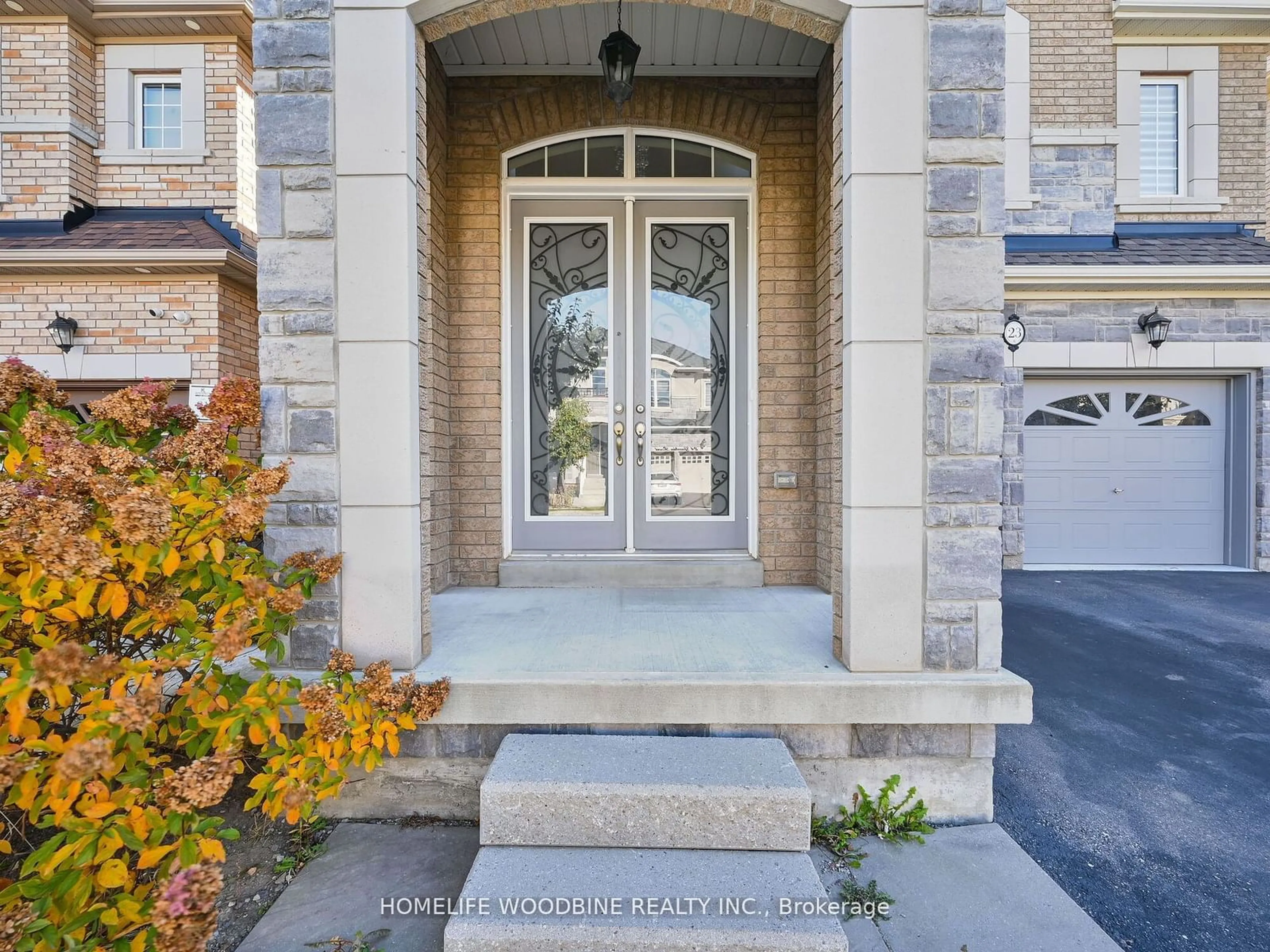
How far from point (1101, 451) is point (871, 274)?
18.2ft

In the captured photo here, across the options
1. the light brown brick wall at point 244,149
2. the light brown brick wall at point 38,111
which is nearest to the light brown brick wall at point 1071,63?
the light brown brick wall at point 244,149

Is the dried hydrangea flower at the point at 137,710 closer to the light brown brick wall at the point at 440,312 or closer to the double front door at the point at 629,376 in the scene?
the light brown brick wall at the point at 440,312

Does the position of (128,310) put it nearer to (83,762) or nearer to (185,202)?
(185,202)

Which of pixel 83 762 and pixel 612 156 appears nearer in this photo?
pixel 83 762

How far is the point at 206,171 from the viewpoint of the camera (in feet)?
19.0

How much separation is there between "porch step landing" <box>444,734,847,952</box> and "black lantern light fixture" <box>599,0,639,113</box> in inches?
121

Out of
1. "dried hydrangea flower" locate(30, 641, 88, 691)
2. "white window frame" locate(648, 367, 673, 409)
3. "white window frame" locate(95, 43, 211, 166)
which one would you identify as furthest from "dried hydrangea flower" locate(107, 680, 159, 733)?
"white window frame" locate(95, 43, 211, 166)

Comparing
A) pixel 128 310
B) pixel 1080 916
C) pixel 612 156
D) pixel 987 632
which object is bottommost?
pixel 1080 916

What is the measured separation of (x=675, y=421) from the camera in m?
3.93

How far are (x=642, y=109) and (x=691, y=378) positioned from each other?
170 cm

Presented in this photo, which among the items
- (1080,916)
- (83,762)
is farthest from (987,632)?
(83,762)

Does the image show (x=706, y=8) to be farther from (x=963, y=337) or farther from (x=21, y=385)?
(x=21, y=385)

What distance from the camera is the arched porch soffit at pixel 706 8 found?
2328 mm

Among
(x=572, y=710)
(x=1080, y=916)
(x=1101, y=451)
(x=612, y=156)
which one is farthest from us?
(x=1101, y=451)
